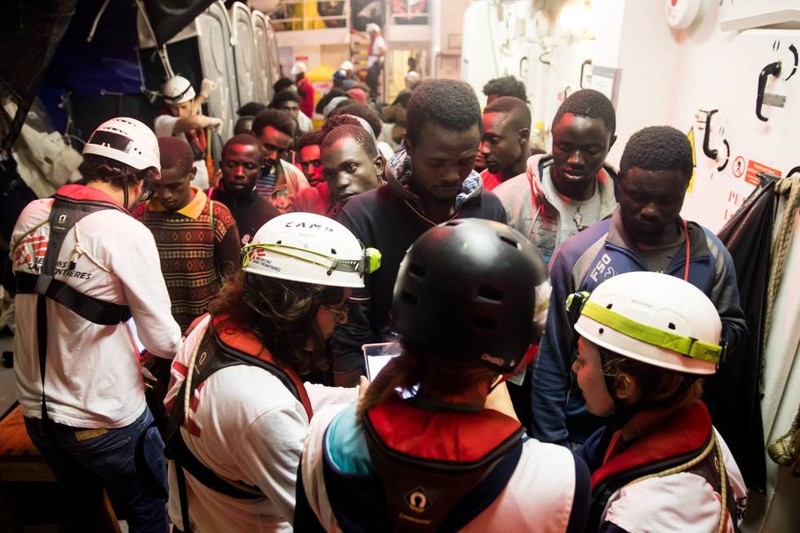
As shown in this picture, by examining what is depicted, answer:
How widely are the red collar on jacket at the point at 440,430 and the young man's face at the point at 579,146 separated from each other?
1729 mm

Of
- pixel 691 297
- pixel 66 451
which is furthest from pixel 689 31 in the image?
pixel 66 451

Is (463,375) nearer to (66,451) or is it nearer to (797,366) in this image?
(66,451)

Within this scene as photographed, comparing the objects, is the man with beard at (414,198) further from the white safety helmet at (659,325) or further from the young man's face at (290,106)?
the young man's face at (290,106)

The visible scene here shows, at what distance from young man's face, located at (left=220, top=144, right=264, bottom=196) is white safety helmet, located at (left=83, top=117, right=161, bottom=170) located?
0.94 m

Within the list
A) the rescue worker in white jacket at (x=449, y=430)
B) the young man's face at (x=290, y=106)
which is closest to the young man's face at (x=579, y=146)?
the rescue worker in white jacket at (x=449, y=430)

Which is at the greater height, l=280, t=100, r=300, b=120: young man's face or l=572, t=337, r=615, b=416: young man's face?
l=280, t=100, r=300, b=120: young man's face

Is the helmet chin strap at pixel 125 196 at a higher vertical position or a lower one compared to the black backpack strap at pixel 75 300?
higher

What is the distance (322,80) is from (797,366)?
12917 mm

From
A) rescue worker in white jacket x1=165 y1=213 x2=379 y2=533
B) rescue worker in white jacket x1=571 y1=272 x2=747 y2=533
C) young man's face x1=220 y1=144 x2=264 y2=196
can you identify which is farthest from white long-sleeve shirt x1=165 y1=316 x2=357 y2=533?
young man's face x1=220 y1=144 x2=264 y2=196

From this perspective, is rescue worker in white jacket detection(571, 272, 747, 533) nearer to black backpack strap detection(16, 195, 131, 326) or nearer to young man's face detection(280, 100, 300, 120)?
black backpack strap detection(16, 195, 131, 326)

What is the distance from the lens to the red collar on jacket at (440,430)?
0.94 meters

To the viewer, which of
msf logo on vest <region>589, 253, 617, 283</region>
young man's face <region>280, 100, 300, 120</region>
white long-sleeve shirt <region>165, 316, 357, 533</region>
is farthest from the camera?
young man's face <region>280, 100, 300, 120</region>

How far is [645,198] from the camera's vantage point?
6.48ft

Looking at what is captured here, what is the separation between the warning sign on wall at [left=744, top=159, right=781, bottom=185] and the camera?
8.46ft
